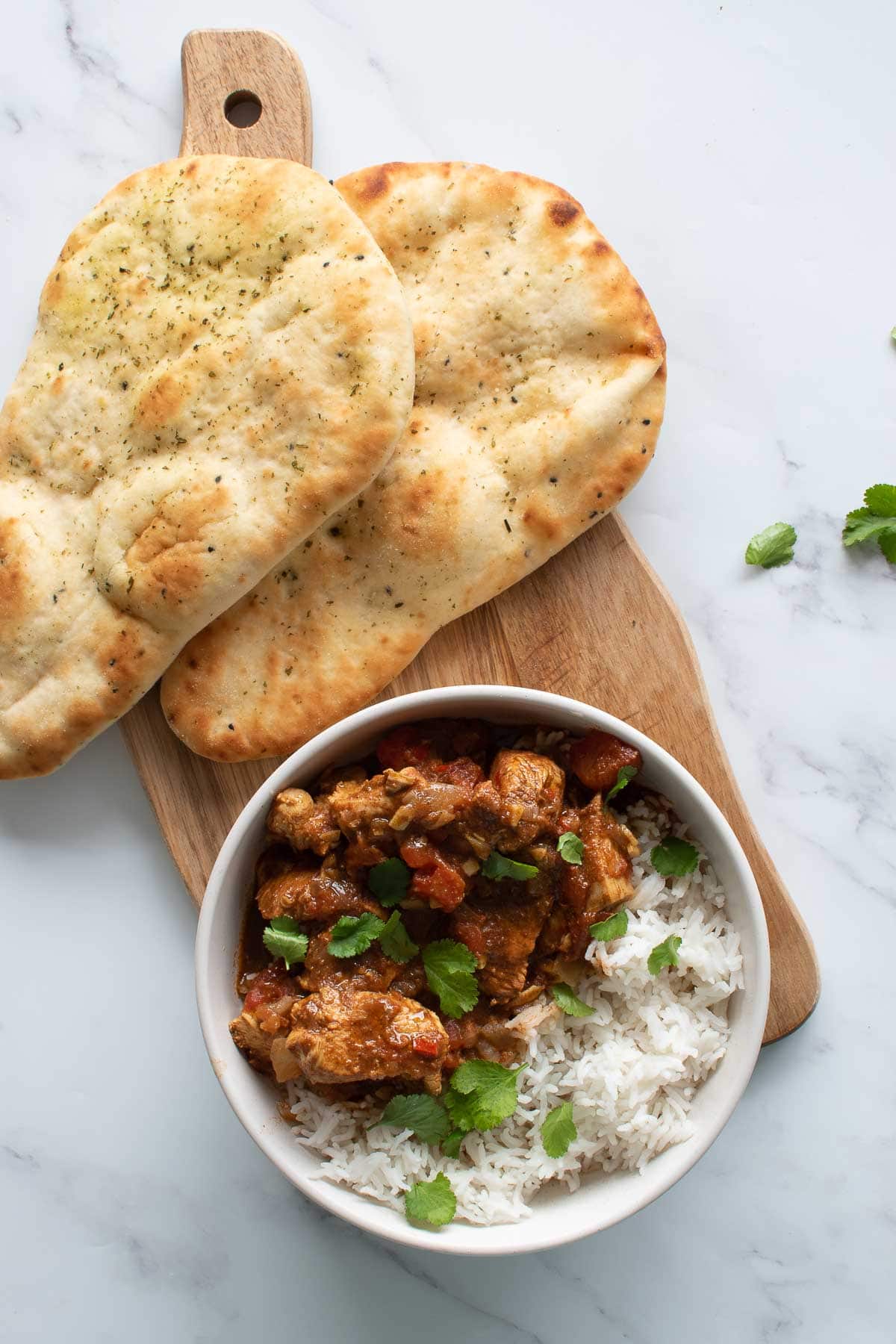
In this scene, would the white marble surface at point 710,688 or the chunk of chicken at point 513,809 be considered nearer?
the chunk of chicken at point 513,809

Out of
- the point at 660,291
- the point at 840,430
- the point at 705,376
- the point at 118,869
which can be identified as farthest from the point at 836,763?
the point at 118,869

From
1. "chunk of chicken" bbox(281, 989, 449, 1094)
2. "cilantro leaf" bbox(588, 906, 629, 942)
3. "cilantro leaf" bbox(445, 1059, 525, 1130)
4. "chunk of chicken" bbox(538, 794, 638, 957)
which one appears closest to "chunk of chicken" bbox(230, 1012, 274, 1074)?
"chunk of chicken" bbox(281, 989, 449, 1094)

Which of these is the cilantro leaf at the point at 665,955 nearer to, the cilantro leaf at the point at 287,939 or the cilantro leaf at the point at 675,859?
the cilantro leaf at the point at 675,859

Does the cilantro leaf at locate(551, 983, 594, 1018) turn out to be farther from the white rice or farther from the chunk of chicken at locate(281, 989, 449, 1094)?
the chunk of chicken at locate(281, 989, 449, 1094)

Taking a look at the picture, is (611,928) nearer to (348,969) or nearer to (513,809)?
(513,809)

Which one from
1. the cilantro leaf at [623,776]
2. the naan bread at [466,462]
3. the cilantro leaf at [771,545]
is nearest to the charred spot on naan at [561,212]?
the naan bread at [466,462]

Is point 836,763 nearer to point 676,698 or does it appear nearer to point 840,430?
point 676,698
